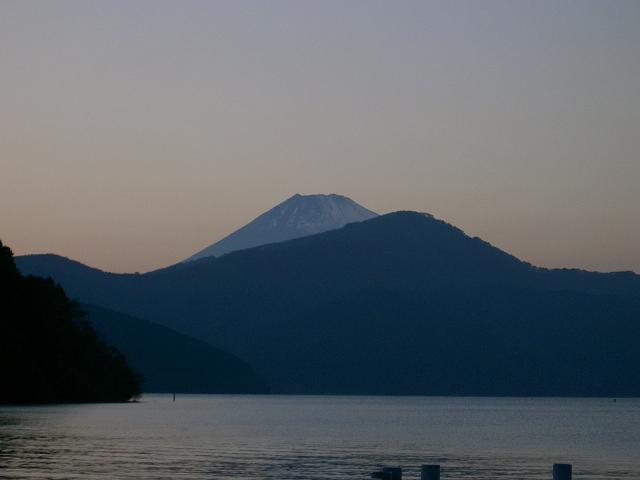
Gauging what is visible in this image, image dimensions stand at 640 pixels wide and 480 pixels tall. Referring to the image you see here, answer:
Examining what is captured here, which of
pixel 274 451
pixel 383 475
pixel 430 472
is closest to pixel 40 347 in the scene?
pixel 274 451

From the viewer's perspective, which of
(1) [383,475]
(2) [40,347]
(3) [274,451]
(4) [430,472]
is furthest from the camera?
(2) [40,347]

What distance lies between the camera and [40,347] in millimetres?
129625

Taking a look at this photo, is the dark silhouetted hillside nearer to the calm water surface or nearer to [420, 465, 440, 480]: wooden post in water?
the calm water surface

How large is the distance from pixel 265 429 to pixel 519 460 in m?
39.0

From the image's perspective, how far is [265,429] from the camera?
332ft

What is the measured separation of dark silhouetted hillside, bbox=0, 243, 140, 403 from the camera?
124 metres

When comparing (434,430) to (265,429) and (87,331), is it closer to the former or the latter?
(265,429)

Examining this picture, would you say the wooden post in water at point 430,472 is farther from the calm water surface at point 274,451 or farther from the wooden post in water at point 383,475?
the calm water surface at point 274,451

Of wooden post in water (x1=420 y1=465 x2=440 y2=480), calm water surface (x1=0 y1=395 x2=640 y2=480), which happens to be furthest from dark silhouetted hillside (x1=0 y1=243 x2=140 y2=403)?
wooden post in water (x1=420 y1=465 x2=440 y2=480)

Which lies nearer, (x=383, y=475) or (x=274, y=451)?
(x=383, y=475)

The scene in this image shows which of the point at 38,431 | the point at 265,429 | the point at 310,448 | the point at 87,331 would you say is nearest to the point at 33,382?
the point at 87,331

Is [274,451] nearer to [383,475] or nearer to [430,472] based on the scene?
[383,475]

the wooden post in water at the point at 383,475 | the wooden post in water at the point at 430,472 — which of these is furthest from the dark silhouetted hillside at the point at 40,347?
the wooden post in water at the point at 430,472

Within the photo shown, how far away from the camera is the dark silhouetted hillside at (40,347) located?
12394 cm
